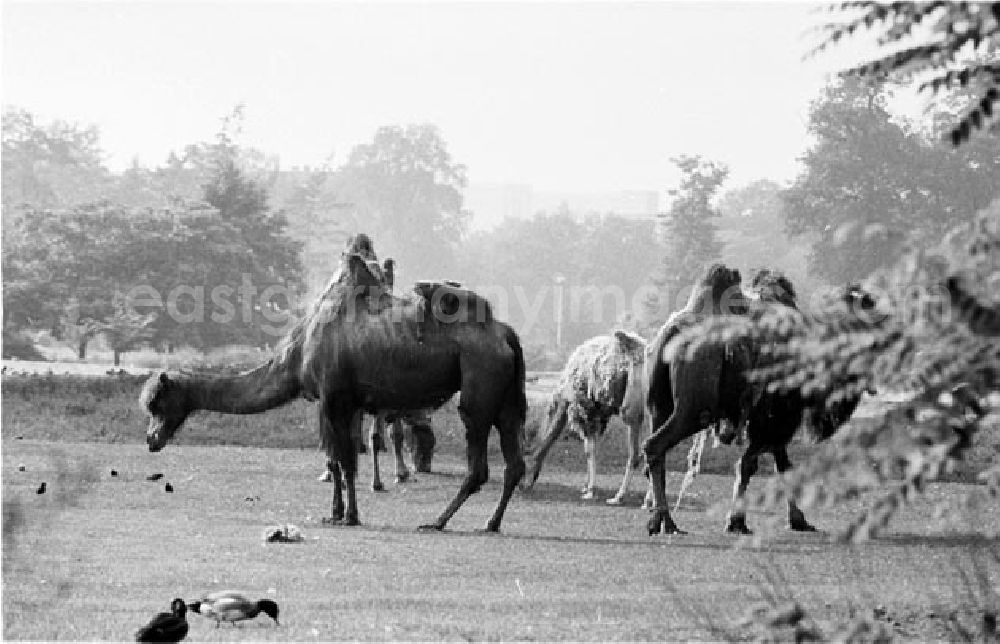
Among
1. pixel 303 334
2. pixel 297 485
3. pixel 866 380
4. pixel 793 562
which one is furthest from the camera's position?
pixel 297 485

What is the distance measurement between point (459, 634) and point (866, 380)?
5.62 meters

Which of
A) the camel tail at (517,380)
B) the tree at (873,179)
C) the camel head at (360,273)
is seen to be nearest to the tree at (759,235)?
the tree at (873,179)

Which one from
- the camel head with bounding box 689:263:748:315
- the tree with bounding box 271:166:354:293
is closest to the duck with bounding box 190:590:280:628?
the camel head with bounding box 689:263:748:315

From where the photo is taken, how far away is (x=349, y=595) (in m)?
11.6

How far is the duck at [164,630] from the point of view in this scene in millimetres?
9070

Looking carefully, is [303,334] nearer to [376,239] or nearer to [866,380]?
[866,380]

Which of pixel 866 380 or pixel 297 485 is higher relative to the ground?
pixel 866 380

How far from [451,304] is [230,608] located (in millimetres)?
7919

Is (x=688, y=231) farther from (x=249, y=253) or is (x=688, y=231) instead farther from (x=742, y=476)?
(x=742, y=476)

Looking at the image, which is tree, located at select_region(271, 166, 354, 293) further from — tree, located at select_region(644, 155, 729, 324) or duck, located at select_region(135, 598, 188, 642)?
duck, located at select_region(135, 598, 188, 642)

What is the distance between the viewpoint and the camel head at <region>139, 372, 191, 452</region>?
18.4m

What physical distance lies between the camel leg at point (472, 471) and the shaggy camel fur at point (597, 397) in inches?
196

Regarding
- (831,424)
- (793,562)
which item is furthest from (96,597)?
(831,424)

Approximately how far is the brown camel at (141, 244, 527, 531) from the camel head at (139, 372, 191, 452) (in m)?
0.02
